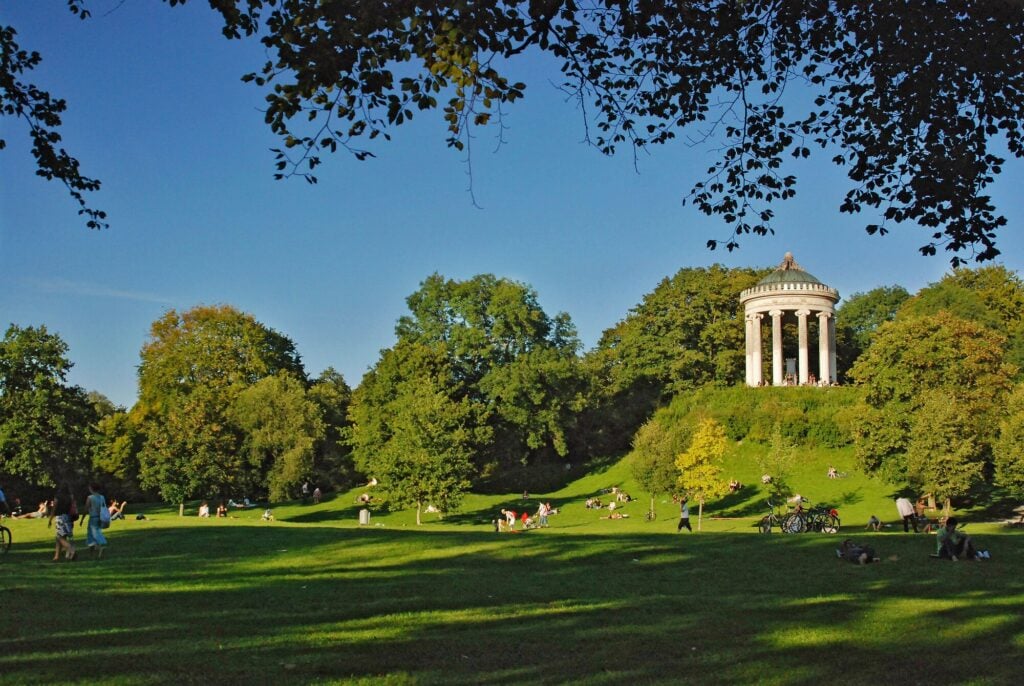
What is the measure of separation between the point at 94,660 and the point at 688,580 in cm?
1032

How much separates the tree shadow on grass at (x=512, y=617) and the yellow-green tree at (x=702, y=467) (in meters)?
22.8

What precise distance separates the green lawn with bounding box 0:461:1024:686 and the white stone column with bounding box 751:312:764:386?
4176 centimetres

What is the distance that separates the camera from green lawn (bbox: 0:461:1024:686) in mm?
9195

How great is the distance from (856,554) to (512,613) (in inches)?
365

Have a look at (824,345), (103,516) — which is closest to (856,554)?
(103,516)

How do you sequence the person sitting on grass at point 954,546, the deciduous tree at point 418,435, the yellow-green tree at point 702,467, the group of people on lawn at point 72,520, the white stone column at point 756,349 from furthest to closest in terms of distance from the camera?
the white stone column at point 756,349
the deciduous tree at point 418,435
the yellow-green tree at point 702,467
the person sitting on grass at point 954,546
the group of people on lawn at point 72,520

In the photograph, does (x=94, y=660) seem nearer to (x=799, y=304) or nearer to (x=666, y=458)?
(x=666, y=458)

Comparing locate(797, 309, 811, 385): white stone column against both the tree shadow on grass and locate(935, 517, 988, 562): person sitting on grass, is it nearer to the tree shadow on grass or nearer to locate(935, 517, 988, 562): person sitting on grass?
the tree shadow on grass

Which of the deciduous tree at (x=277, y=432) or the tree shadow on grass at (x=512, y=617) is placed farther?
the deciduous tree at (x=277, y=432)

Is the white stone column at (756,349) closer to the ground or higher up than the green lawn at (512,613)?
higher up

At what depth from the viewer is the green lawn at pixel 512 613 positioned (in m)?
9.20

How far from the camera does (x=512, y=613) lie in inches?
489

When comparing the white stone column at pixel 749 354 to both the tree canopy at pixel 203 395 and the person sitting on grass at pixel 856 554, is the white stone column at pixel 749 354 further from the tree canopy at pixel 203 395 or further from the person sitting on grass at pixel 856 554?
the person sitting on grass at pixel 856 554

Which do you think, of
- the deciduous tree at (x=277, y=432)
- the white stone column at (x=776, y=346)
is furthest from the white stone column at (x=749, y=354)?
the deciduous tree at (x=277, y=432)
